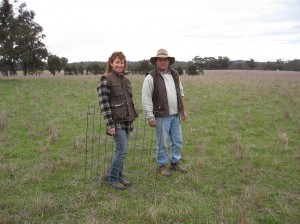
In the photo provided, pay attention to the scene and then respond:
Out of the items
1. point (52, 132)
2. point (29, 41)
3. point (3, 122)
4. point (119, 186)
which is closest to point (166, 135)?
point (119, 186)

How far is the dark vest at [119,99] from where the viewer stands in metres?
4.78

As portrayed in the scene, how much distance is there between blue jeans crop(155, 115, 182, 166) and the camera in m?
5.58

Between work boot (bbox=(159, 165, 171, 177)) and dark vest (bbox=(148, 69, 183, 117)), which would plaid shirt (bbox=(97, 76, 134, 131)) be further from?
work boot (bbox=(159, 165, 171, 177))

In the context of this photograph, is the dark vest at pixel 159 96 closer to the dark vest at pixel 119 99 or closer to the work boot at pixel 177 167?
the dark vest at pixel 119 99

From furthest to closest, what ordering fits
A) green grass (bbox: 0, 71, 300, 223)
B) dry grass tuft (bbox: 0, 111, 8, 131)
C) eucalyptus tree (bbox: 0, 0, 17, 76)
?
eucalyptus tree (bbox: 0, 0, 17, 76)
dry grass tuft (bbox: 0, 111, 8, 131)
green grass (bbox: 0, 71, 300, 223)

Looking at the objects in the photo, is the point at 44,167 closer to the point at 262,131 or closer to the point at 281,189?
the point at 281,189

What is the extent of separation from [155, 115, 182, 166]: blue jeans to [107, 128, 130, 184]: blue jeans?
780mm

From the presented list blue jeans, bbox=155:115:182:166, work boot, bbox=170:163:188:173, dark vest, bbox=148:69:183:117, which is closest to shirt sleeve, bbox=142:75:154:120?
dark vest, bbox=148:69:183:117

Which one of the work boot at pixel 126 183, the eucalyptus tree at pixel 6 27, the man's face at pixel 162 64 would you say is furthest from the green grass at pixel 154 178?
the eucalyptus tree at pixel 6 27

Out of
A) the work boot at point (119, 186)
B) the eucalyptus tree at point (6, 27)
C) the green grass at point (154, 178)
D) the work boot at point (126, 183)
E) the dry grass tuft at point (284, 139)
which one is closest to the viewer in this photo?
the green grass at point (154, 178)

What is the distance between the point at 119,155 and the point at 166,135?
1.09 metres

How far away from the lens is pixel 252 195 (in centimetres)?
475

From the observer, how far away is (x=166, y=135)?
5641 millimetres

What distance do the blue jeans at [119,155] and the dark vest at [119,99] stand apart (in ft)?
0.79
